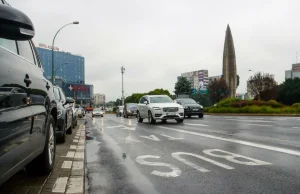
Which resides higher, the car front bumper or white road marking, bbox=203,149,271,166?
the car front bumper

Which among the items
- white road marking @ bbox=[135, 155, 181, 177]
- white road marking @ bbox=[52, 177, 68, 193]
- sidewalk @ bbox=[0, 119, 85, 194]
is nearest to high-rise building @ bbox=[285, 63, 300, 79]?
white road marking @ bbox=[135, 155, 181, 177]

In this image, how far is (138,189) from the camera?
4.05 m

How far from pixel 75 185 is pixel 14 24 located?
244cm

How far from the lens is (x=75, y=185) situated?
13.5 feet

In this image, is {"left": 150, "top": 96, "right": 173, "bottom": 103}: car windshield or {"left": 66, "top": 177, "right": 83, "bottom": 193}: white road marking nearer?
{"left": 66, "top": 177, "right": 83, "bottom": 193}: white road marking

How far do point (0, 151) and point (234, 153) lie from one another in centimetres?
501

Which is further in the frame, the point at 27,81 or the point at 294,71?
the point at 294,71

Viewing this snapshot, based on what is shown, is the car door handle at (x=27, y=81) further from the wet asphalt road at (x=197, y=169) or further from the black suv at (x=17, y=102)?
the wet asphalt road at (x=197, y=169)

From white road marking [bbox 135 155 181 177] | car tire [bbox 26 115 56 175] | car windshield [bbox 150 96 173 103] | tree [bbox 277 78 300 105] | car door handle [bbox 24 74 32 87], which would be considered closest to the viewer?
car door handle [bbox 24 74 32 87]

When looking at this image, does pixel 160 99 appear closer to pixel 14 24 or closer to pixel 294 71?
pixel 14 24

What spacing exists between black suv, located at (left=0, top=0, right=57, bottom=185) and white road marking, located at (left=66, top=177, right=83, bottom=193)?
583mm

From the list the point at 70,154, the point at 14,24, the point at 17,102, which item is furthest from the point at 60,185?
the point at 70,154

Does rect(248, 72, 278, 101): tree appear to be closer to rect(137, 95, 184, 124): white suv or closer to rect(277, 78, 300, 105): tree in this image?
rect(277, 78, 300, 105): tree

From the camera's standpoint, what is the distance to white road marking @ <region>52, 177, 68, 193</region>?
12.8ft
